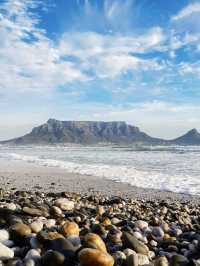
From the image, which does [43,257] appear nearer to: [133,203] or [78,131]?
[133,203]

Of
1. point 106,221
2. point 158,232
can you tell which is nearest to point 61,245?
point 158,232

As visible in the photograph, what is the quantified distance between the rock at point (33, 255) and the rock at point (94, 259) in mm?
359

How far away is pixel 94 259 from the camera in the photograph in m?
2.98

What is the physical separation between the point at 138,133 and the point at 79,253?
19689 cm

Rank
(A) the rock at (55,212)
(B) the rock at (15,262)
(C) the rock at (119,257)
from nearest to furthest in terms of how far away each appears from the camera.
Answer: (B) the rock at (15,262)
(C) the rock at (119,257)
(A) the rock at (55,212)

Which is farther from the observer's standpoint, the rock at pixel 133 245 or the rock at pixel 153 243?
the rock at pixel 153 243

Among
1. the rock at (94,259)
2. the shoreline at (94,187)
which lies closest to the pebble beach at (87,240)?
the rock at (94,259)

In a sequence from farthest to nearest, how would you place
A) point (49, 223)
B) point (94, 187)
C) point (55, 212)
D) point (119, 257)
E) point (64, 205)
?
point (94, 187)
point (64, 205)
point (55, 212)
point (49, 223)
point (119, 257)

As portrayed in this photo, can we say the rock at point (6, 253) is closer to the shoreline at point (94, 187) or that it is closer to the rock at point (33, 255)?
the rock at point (33, 255)

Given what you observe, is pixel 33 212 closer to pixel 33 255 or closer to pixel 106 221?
pixel 106 221

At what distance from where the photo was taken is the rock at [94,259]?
117 inches

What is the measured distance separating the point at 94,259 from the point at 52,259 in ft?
1.10

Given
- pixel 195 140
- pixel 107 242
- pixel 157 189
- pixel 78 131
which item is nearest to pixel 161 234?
pixel 107 242

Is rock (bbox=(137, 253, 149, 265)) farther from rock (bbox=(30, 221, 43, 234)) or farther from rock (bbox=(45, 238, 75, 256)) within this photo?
rock (bbox=(30, 221, 43, 234))
